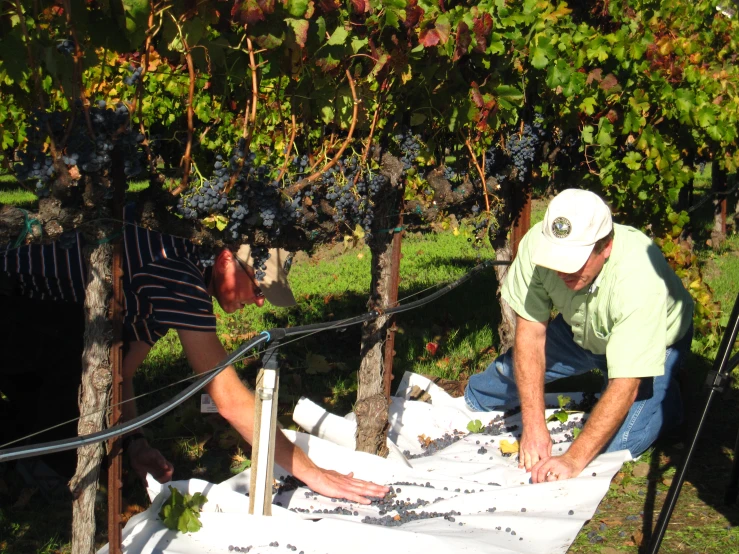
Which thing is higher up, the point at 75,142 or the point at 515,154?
the point at 75,142

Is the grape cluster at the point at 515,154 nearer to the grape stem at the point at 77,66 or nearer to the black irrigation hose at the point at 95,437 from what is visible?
the black irrigation hose at the point at 95,437

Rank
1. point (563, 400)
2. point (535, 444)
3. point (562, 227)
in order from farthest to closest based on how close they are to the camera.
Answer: point (563, 400)
point (535, 444)
point (562, 227)

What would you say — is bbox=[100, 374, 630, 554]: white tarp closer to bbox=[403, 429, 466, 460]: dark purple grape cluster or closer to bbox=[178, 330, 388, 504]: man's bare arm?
bbox=[403, 429, 466, 460]: dark purple grape cluster

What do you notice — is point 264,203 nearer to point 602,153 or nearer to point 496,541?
point 496,541

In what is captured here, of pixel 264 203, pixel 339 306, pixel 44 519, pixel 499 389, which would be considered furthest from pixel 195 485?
pixel 339 306

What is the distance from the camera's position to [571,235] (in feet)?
10.1

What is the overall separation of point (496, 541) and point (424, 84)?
197 centimetres

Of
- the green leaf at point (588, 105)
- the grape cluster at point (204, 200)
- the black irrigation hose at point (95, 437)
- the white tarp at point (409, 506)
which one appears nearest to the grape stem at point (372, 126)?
the grape cluster at point (204, 200)

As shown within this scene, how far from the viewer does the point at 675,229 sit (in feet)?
15.9

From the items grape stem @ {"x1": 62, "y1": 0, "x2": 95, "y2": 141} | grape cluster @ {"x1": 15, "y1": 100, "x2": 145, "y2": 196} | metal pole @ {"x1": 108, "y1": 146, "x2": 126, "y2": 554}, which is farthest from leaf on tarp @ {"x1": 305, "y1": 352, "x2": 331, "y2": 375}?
grape stem @ {"x1": 62, "y1": 0, "x2": 95, "y2": 141}

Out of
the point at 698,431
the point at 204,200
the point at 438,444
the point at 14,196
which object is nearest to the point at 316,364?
the point at 438,444

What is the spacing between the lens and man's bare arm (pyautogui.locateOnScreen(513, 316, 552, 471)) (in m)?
3.47

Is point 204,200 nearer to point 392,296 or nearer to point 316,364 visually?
point 392,296

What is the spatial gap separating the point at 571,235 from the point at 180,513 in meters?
1.79
